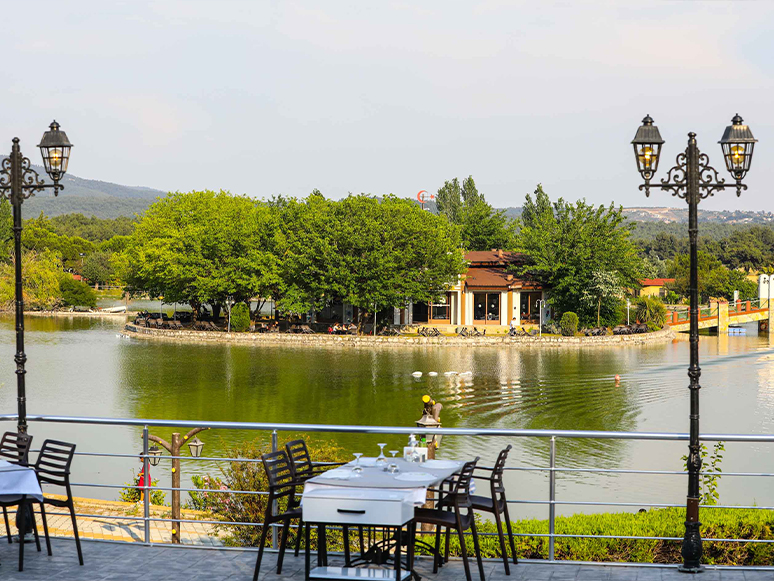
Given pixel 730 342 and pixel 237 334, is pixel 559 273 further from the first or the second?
pixel 237 334

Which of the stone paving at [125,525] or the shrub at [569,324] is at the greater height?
the shrub at [569,324]

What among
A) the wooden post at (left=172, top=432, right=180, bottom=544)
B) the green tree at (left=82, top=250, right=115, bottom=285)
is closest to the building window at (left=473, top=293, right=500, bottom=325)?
the wooden post at (left=172, top=432, right=180, bottom=544)

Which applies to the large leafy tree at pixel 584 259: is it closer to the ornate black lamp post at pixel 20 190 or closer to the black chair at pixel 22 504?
the ornate black lamp post at pixel 20 190

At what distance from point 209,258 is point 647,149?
159 feet

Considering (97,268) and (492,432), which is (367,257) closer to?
(492,432)

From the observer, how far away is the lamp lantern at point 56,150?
9578 millimetres

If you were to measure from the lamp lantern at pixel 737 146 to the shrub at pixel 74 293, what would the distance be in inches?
2794

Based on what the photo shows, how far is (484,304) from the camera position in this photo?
54500 millimetres

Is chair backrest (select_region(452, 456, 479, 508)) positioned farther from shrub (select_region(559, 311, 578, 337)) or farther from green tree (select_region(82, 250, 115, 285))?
green tree (select_region(82, 250, 115, 285))

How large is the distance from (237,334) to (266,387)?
1758 cm

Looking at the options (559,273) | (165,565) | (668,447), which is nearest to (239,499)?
(165,565)

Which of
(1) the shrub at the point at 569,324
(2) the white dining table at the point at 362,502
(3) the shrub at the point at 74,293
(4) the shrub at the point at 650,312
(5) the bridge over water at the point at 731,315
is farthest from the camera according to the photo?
(3) the shrub at the point at 74,293

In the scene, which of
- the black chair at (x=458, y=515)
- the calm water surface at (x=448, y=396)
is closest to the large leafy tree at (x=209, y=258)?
the calm water surface at (x=448, y=396)

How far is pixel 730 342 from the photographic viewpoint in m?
54.2
